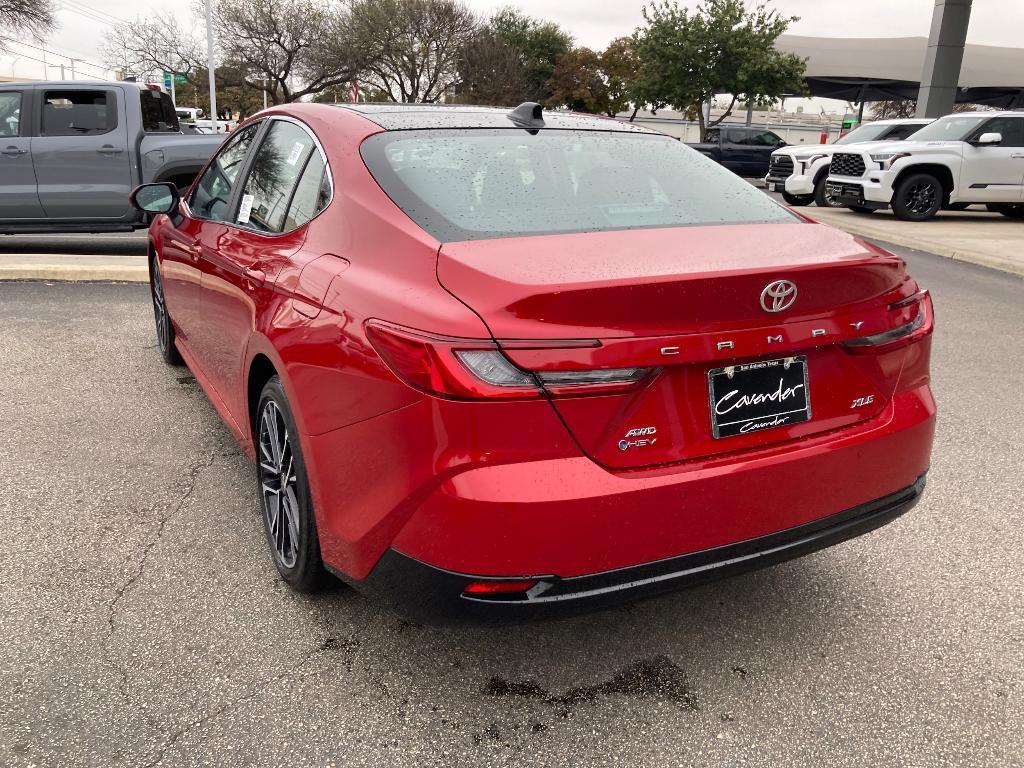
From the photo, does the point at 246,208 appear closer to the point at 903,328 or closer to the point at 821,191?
the point at 903,328

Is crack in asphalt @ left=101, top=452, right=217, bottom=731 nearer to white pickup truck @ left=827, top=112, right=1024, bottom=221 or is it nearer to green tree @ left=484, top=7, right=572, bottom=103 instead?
white pickup truck @ left=827, top=112, right=1024, bottom=221

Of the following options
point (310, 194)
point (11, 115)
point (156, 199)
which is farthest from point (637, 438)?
point (11, 115)

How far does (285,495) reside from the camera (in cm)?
286

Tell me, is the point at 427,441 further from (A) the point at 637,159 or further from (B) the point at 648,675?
(A) the point at 637,159

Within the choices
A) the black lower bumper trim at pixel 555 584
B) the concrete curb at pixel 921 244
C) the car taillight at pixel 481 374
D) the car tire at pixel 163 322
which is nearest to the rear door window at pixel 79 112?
the car tire at pixel 163 322

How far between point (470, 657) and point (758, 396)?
3.82 ft

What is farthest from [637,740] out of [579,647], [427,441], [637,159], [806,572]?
[637,159]

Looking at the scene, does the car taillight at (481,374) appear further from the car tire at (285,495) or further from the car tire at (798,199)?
the car tire at (798,199)

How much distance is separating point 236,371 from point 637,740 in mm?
1959

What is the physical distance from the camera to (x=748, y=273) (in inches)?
85.4

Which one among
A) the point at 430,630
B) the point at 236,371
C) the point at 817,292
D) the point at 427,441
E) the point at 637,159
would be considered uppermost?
the point at 637,159

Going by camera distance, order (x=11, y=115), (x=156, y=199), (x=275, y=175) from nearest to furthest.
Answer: (x=275, y=175) → (x=156, y=199) → (x=11, y=115)

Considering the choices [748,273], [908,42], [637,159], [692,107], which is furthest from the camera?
[908,42]

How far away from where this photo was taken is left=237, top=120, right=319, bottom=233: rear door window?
3070mm
